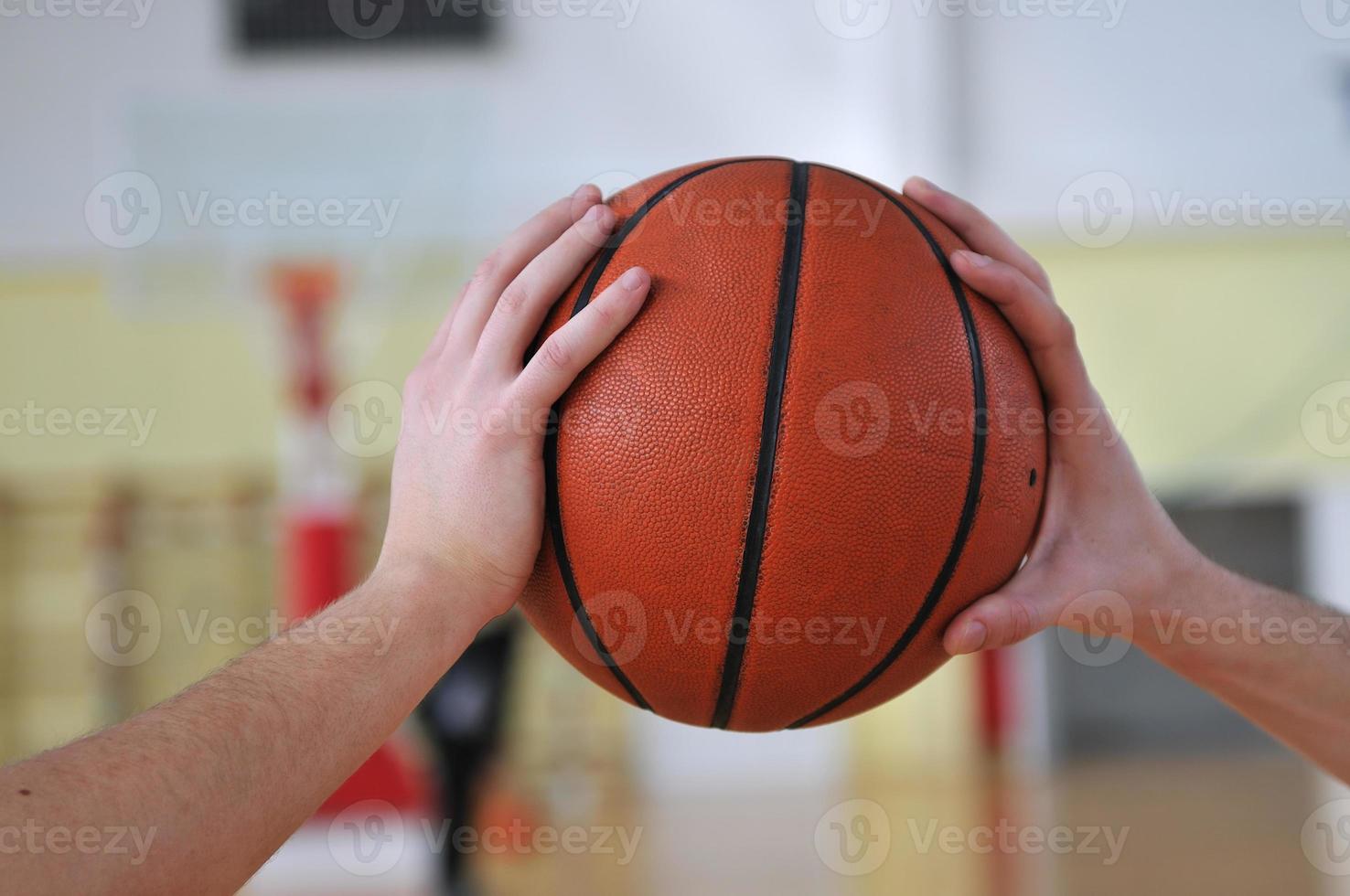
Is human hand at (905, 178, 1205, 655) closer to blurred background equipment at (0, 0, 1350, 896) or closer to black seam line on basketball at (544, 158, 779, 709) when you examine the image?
black seam line on basketball at (544, 158, 779, 709)

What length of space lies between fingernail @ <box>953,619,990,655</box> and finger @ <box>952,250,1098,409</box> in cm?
25

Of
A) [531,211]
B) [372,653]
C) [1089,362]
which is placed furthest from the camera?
[1089,362]

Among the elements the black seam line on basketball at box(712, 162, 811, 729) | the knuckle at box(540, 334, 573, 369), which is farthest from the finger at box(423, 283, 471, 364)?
the black seam line on basketball at box(712, 162, 811, 729)

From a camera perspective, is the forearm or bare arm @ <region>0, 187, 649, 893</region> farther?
the forearm

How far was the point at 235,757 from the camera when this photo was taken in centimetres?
80

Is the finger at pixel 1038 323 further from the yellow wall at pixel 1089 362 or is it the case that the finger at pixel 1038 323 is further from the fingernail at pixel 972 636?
the yellow wall at pixel 1089 362

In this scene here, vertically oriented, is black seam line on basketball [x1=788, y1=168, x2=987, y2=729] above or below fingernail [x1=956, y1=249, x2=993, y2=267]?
below

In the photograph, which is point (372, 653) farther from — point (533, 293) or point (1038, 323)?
point (1038, 323)

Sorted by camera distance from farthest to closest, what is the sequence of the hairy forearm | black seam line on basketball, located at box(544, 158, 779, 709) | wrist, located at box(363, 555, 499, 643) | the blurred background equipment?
the blurred background equipment < black seam line on basketball, located at box(544, 158, 779, 709) < wrist, located at box(363, 555, 499, 643) < the hairy forearm

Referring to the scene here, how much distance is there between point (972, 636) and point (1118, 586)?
15 centimetres

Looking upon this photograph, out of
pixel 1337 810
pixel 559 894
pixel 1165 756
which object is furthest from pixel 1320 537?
pixel 559 894

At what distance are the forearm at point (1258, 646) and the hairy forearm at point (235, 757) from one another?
0.66 meters

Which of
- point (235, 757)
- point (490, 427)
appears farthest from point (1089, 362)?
point (235, 757)

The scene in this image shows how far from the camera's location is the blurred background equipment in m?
5.33
